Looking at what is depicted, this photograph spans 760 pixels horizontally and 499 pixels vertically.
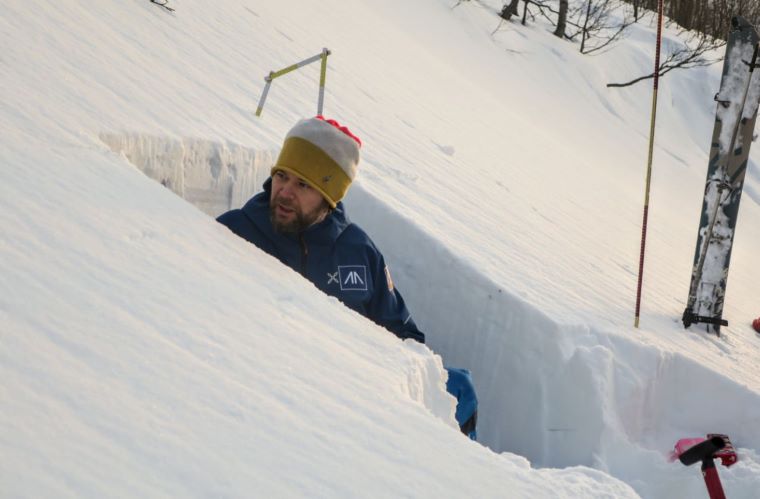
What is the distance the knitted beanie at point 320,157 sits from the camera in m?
2.94

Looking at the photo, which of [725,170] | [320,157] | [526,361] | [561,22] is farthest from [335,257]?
[561,22]

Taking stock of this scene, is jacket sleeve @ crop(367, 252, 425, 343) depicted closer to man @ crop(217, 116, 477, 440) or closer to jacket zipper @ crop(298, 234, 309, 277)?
man @ crop(217, 116, 477, 440)

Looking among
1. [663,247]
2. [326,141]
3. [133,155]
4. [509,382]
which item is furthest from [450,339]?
[663,247]

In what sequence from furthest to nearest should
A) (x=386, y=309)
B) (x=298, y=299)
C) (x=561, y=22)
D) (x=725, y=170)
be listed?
1. (x=561, y=22)
2. (x=725, y=170)
3. (x=386, y=309)
4. (x=298, y=299)

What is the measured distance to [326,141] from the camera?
2963mm

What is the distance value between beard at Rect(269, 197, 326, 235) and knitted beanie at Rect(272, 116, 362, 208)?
0.10 meters

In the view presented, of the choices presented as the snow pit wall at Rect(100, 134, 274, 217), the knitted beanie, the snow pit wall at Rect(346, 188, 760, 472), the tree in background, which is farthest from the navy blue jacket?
the tree in background

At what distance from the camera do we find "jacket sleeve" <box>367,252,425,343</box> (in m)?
3.01

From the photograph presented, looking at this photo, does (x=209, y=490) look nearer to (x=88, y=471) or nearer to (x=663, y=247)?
(x=88, y=471)

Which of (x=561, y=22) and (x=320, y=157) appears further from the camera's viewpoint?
(x=561, y=22)

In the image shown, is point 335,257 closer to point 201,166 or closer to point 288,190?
point 288,190

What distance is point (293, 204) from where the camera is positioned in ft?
9.55

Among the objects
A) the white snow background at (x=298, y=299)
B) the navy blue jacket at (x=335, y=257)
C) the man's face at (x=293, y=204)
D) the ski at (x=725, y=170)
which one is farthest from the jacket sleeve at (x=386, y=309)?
the ski at (x=725, y=170)

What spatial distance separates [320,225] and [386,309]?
392mm
